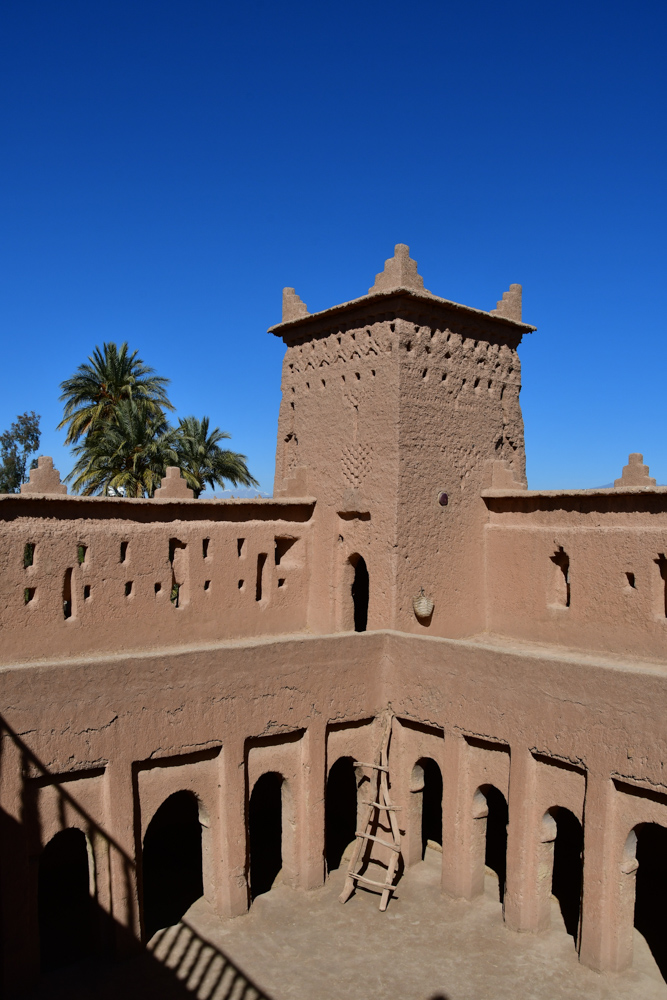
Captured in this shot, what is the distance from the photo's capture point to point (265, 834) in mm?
14531

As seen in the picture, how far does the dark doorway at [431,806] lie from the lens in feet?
45.6

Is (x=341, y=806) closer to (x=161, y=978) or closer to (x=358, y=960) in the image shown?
(x=358, y=960)

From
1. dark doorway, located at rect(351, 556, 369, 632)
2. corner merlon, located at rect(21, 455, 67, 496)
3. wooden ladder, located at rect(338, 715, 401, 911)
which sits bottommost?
wooden ladder, located at rect(338, 715, 401, 911)

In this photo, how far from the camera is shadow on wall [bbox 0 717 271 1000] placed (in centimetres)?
966

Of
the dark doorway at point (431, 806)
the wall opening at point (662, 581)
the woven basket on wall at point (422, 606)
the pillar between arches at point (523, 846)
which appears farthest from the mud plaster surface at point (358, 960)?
the wall opening at point (662, 581)

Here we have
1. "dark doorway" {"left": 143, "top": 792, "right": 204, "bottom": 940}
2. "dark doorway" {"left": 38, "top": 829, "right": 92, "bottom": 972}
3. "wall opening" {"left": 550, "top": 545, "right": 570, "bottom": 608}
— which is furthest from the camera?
"wall opening" {"left": 550, "top": 545, "right": 570, "bottom": 608}

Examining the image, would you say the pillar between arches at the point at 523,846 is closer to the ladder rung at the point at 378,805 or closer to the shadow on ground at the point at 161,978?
the ladder rung at the point at 378,805

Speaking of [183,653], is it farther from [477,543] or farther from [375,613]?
[477,543]

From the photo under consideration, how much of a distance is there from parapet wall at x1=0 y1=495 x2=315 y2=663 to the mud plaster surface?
13.5 feet

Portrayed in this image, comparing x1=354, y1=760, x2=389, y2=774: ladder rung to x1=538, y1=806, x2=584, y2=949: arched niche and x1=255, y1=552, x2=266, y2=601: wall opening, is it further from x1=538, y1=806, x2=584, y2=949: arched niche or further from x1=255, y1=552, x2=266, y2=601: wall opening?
x1=255, y1=552, x2=266, y2=601: wall opening

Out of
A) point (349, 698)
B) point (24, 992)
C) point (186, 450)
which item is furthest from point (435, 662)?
point (186, 450)

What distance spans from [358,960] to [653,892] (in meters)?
5.07

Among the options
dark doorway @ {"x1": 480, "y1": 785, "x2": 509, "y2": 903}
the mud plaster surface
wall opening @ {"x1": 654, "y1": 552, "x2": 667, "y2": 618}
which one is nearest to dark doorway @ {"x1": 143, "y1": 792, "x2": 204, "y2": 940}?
the mud plaster surface

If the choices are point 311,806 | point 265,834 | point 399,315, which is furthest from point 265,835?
point 399,315
